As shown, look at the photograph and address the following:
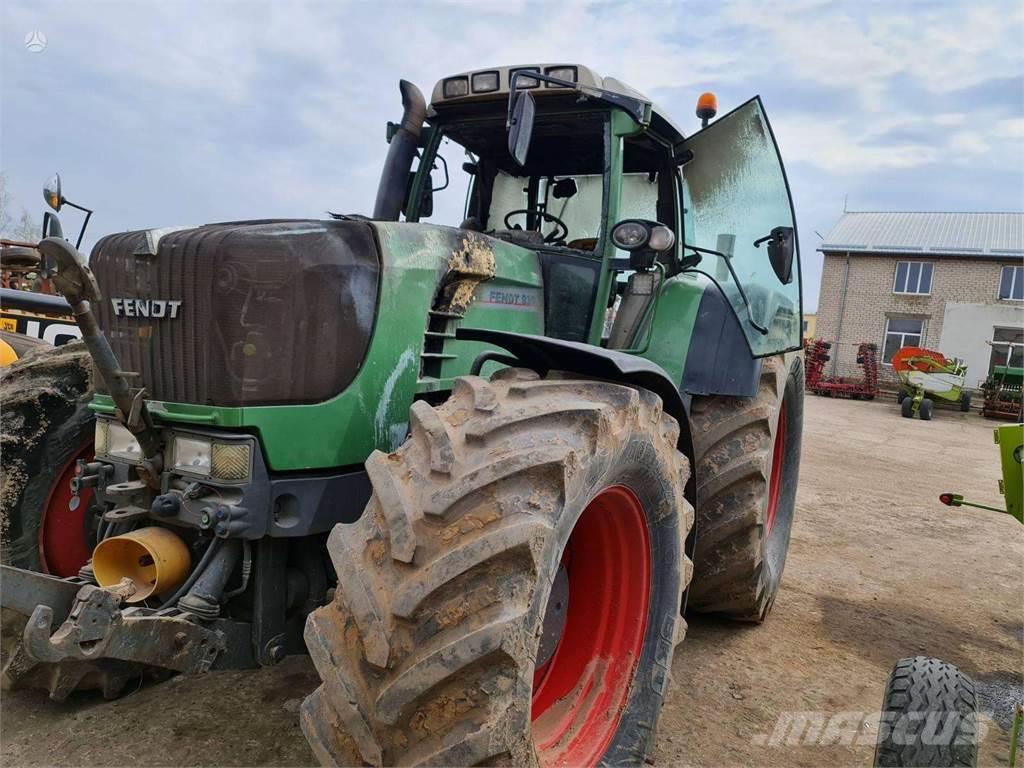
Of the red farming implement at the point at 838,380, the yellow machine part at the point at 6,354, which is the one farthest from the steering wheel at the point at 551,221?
the red farming implement at the point at 838,380

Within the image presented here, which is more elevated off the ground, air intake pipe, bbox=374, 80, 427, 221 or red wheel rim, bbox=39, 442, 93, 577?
air intake pipe, bbox=374, 80, 427, 221

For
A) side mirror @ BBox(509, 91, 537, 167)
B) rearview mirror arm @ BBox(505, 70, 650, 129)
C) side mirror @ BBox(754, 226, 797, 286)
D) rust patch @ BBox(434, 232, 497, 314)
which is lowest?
rust patch @ BBox(434, 232, 497, 314)

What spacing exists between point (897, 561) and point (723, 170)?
3399 millimetres

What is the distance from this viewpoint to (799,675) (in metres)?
3.47

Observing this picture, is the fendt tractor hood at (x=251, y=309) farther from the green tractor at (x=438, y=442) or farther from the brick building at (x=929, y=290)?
the brick building at (x=929, y=290)

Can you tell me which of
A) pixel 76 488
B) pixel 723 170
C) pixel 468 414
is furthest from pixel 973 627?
pixel 76 488

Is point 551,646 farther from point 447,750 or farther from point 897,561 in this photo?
point 897,561

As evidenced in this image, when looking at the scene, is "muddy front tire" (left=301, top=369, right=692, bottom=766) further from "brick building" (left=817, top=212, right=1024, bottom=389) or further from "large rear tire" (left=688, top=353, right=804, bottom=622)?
"brick building" (left=817, top=212, right=1024, bottom=389)

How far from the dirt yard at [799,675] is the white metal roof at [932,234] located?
23034mm

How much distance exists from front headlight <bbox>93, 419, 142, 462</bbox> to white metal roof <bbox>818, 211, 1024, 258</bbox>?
2886cm

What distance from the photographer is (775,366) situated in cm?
387

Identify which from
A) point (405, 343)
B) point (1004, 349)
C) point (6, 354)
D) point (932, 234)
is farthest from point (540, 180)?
point (932, 234)

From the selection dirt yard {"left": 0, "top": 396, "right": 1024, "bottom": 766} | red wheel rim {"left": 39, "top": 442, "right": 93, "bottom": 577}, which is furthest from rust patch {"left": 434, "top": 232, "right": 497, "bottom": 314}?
red wheel rim {"left": 39, "top": 442, "right": 93, "bottom": 577}

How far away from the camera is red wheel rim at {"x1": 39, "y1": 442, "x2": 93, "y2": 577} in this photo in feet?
10.3
